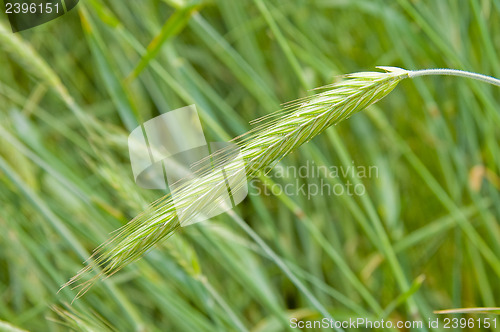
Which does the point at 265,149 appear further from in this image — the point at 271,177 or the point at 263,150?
the point at 271,177

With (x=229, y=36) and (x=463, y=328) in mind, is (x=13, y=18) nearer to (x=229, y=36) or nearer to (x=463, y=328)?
(x=229, y=36)

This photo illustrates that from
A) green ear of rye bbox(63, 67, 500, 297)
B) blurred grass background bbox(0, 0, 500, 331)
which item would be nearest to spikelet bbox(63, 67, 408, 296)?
green ear of rye bbox(63, 67, 500, 297)

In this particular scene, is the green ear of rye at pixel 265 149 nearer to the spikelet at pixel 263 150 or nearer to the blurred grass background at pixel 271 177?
the spikelet at pixel 263 150

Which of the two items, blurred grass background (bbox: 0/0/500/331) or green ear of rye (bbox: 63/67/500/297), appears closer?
green ear of rye (bbox: 63/67/500/297)

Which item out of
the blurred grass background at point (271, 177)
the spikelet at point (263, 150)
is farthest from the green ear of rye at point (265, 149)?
the blurred grass background at point (271, 177)

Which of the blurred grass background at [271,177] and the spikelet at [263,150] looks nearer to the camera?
the spikelet at [263,150]

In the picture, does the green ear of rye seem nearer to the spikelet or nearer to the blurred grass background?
the spikelet

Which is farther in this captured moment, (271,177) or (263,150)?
(271,177)

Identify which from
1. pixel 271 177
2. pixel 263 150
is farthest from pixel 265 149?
pixel 271 177
